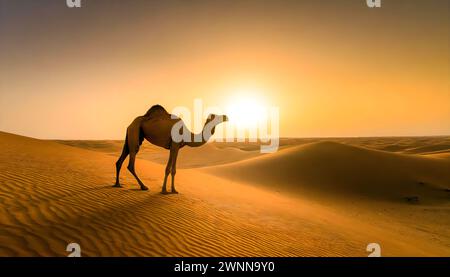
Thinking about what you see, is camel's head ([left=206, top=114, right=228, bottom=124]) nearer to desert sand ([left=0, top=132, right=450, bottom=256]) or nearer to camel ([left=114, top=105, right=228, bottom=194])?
camel ([left=114, top=105, right=228, bottom=194])

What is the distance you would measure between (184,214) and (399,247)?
684 centimetres

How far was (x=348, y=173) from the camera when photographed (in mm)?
24719

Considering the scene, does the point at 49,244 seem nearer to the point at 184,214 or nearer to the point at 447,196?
the point at 184,214

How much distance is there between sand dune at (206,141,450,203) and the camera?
72.4ft

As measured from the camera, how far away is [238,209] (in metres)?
11.1

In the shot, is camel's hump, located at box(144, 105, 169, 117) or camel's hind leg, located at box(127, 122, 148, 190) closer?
camel's hind leg, located at box(127, 122, 148, 190)

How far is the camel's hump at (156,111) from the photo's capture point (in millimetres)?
10258

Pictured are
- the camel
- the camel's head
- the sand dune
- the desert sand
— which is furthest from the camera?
the sand dune

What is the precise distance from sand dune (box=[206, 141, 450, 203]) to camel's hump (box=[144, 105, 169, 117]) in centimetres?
1381

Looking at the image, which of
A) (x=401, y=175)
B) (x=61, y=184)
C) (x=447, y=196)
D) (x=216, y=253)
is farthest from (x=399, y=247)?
(x=401, y=175)

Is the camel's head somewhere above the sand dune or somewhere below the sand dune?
above

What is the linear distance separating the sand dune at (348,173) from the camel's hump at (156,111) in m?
13.8

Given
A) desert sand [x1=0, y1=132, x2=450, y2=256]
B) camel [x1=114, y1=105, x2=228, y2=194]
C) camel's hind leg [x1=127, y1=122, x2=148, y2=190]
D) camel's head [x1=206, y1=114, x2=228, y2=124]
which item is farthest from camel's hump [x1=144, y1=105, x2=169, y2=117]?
desert sand [x1=0, y1=132, x2=450, y2=256]

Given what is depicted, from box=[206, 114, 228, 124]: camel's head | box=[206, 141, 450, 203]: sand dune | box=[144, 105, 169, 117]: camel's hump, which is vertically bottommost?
box=[206, 141, 450, 203]: sand dune
